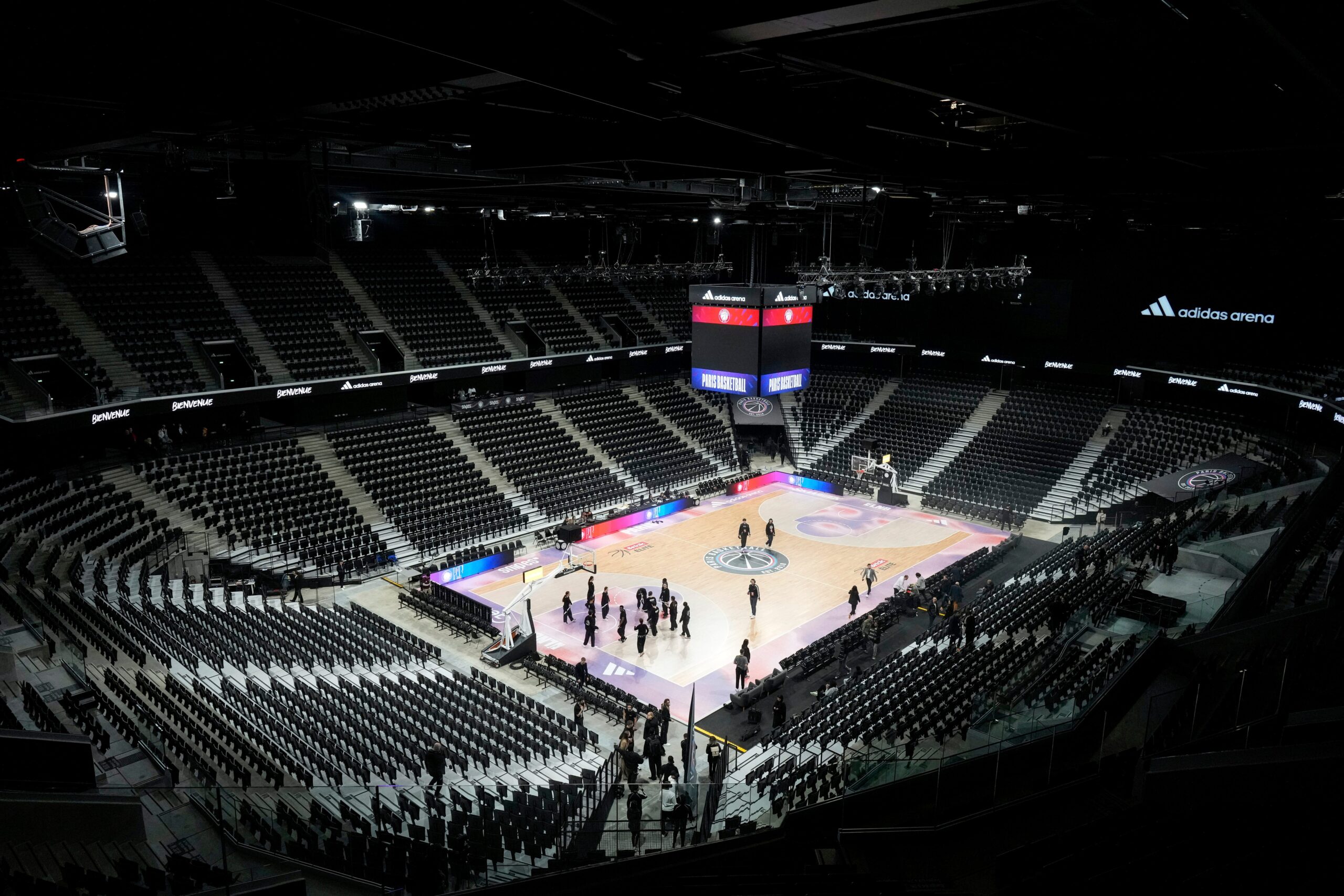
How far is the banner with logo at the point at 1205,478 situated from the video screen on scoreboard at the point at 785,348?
13105 mm

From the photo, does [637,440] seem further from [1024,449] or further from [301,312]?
[1024,449]

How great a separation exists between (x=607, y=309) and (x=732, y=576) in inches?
777

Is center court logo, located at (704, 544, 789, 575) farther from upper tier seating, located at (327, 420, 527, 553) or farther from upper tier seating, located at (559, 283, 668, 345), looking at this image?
upper tier seating, located at (559, 283, 668, 345)

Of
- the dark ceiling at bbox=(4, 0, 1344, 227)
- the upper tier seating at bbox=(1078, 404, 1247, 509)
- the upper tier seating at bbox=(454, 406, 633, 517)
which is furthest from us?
the upper tier seating at bbox=(454, 406, 633, 517)

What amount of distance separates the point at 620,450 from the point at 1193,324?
2391 cm

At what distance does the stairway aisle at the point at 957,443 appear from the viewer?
3559cm

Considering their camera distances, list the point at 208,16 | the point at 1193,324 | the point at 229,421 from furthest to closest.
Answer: the point at 1193,324, the point at 229,421, the point at 208,16

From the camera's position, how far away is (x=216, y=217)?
9.32 metres

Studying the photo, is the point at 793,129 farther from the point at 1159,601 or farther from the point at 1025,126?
the point at 1159,601

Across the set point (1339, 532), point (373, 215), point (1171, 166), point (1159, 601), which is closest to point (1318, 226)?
point (1339, 532)

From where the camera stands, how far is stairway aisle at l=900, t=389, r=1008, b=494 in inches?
1401

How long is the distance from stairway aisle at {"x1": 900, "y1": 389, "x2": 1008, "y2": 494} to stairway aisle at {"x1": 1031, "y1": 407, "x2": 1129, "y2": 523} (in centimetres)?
438

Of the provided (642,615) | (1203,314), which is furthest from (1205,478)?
(642,615)

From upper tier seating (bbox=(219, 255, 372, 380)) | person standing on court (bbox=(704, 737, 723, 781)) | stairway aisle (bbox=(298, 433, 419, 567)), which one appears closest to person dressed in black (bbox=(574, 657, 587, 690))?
person standing on court (bbox=(704, 737, 723, 781))
